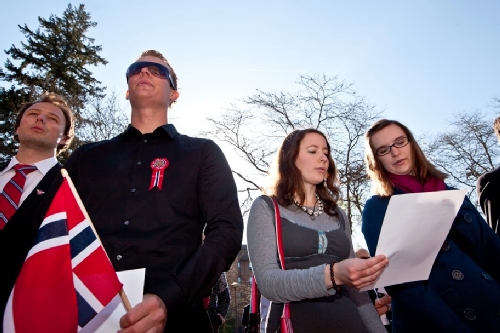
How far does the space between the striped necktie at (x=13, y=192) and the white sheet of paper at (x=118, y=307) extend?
1.53 meters

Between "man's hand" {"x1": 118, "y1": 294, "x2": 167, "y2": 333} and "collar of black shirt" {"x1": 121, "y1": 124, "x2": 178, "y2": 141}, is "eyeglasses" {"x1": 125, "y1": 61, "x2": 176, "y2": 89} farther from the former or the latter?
"man's hand" {"x1": 118, "y1": 294, "x2": 167, "y2": 333}

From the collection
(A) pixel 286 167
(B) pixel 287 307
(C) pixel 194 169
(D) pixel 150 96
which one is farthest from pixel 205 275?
(A) pixel 286 167

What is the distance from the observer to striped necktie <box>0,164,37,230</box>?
2970 millimetres

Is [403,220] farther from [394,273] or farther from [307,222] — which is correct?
[307,222]

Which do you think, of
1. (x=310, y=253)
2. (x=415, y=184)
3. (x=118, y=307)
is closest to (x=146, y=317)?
(x=118, y=307)

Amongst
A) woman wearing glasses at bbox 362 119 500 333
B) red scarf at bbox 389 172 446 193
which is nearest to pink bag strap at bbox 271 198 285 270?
woman wearing glasses at bbox 362 119 500 333

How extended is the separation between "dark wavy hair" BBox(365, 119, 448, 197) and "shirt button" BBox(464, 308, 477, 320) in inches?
38.7

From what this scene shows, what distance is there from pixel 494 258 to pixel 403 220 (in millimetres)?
1068

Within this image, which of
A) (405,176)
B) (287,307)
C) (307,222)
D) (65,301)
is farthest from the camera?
(405,176)

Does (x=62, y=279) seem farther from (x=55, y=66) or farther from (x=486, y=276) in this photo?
(x=55, y=66)

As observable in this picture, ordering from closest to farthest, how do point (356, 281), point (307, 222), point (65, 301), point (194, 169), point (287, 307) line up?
point (65, 301), point (356, 281), point (194, 169), point (287, 307), point (307, 222)

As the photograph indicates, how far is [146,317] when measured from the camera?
167 centimetres

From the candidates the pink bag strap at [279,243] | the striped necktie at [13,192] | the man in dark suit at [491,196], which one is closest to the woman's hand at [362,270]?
the pink bag strap at [279,243]

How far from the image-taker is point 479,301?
8.35 ft
